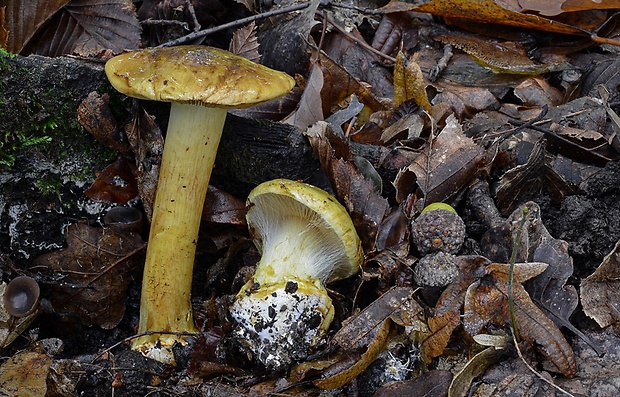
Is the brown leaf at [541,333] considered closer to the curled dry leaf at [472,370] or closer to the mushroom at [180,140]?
the curled dry leaf at [472,370]

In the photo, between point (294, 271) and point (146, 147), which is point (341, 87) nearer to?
point (146, 147)

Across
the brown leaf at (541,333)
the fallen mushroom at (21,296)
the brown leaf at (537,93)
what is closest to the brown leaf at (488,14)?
the brown leaf at (537,93)

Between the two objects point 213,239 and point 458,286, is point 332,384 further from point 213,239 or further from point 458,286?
point 213,239

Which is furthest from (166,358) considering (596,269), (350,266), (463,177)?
(596,269)

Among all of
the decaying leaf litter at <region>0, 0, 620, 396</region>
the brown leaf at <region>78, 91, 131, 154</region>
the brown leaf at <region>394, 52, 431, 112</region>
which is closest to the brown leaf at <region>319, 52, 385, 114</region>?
the decaying leaf litter at <region>0, 0, 620, 396</region>

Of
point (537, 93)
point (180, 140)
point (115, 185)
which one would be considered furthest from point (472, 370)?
point (537, 93)
